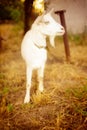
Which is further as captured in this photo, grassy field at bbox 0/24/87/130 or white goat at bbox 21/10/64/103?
white goat at bbox 21/10/64/103

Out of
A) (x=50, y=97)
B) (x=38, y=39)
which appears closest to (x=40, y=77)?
(x=50, y=97)

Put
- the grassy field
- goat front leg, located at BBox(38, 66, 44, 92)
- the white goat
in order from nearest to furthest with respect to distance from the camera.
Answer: the grassy field → the white goat → goat front leg, located at BBox(38, 66, 44, 92)

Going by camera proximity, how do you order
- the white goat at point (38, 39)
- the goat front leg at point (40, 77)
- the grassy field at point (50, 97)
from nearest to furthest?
the grassy field at point (50, 97) < the white goat at point (38, 39) < the goat front leg at point (40, 77)

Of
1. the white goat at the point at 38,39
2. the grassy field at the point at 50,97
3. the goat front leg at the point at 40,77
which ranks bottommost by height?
the grassy field at the point at 50,97

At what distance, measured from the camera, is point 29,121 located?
3.31 metres

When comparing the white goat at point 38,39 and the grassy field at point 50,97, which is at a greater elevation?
the white goat at point 38,39

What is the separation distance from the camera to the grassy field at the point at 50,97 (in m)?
3.27

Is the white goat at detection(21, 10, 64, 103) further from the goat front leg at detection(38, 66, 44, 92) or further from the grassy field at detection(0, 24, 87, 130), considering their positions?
the grassy field at detection(0, 24, 87, 130)

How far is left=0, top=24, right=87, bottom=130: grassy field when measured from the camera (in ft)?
10.7

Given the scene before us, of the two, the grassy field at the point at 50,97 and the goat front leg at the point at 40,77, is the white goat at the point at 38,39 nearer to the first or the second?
the goat front leg at the point at 40,77

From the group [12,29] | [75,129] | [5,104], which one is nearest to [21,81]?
[5,104]

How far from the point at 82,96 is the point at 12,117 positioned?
0.75m

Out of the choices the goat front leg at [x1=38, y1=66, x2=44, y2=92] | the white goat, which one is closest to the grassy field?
the goat front leg at [x1=38, y1=66, x2=44, y2=92]

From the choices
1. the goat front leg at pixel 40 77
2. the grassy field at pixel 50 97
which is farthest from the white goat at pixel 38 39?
the grassy field at pixel 50 97
